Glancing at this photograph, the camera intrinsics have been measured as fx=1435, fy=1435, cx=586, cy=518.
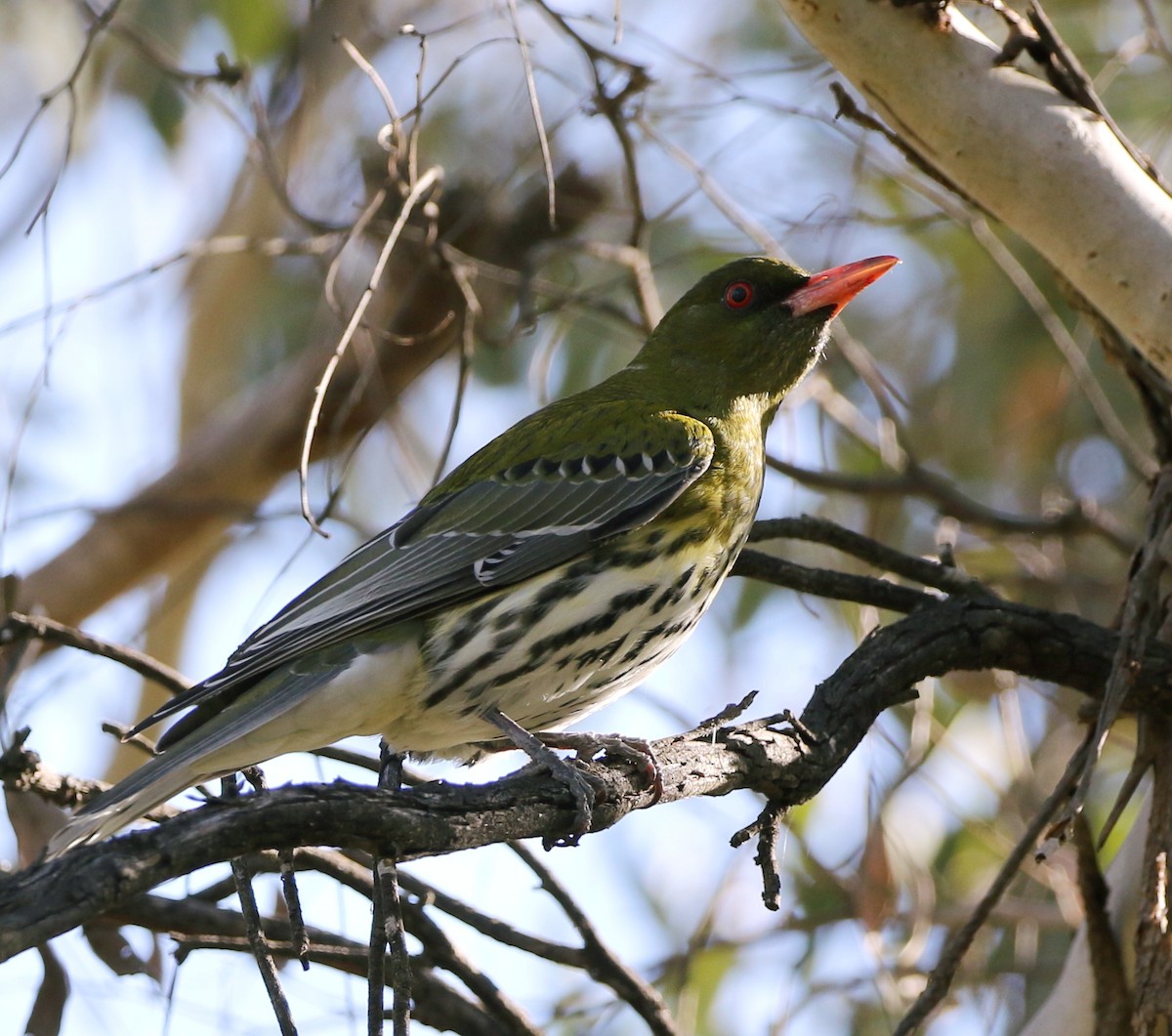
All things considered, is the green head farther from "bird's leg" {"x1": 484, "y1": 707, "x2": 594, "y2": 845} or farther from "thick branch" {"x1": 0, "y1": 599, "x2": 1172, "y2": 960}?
"bird's leg" {"x1": 484, "y1": 707, "x2": 594, "y2": 845}

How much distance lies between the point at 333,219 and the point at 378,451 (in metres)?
1.86

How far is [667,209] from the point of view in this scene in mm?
5125

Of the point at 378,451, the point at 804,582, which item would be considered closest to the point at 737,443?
the point at 804,582

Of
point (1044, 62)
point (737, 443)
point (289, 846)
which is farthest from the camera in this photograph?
point (737, 443)

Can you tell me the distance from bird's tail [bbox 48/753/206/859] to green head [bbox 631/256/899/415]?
89.2 inches

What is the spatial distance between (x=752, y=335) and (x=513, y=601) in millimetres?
1577

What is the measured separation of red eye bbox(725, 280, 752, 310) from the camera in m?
5.15

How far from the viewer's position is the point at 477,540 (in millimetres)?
4312

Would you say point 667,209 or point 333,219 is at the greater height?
point 333,219

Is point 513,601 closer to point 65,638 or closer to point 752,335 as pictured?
point 65,638

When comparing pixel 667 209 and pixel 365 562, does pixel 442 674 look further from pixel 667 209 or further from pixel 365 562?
pixel 667 209

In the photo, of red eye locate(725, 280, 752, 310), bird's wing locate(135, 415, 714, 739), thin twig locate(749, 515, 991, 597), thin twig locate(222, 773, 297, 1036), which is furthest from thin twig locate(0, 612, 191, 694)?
red eye locate(725, 280, 752, 310)

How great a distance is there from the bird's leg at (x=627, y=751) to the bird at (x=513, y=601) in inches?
4.5

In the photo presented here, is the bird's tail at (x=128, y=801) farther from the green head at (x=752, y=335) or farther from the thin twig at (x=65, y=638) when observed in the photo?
the green head at (x=752, y=335)
